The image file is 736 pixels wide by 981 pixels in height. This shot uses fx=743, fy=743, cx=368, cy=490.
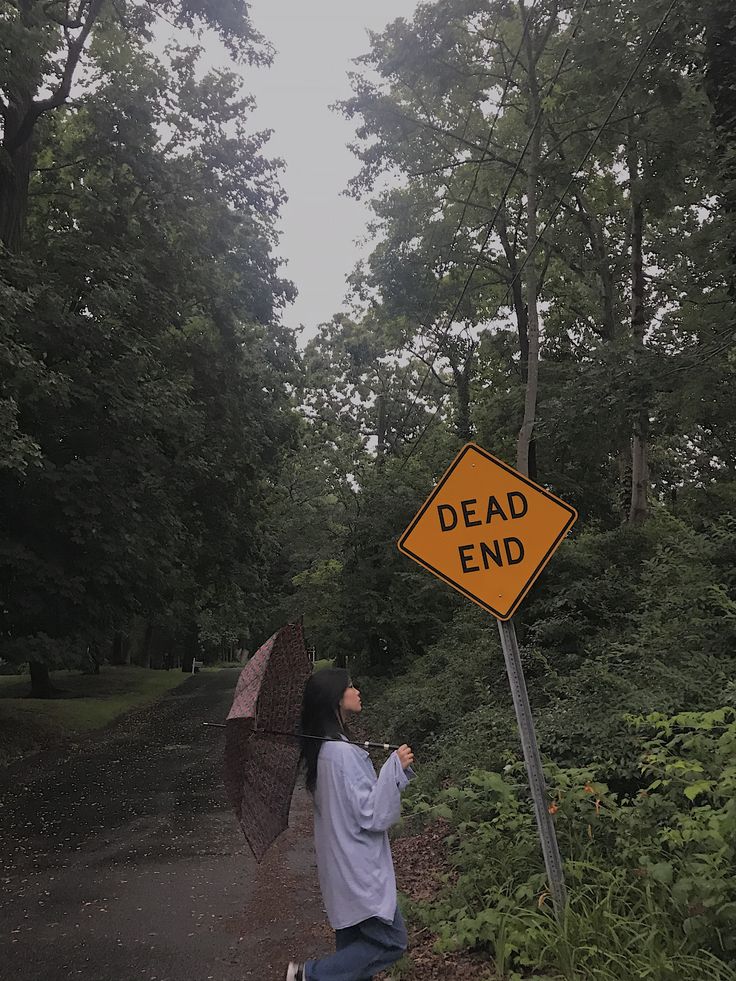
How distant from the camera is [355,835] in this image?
117 inches

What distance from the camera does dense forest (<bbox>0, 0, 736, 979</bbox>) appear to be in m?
5.30

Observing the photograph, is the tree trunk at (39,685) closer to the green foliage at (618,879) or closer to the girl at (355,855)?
the green foliage at (618,879)

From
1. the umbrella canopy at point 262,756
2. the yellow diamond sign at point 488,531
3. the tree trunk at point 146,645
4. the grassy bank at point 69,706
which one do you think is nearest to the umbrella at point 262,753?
the umbrella canopy at point 262,756

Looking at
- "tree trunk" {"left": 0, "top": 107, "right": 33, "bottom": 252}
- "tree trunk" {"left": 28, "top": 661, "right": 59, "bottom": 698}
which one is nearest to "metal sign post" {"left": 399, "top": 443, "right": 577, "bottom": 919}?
"tree trunk" {"left": 0, "top": 107, "right": 33, "bottom": 252}

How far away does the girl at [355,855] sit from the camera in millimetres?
2945

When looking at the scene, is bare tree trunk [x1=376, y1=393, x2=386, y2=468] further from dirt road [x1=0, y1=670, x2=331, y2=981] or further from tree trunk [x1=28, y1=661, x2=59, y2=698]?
dirt road [x1=0, y1=670, x2=331, y2=981]

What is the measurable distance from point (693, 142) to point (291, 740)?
416 inches

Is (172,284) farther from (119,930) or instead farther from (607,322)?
(119,930)

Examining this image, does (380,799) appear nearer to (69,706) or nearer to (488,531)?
(488,531)

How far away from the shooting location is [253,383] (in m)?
17.9

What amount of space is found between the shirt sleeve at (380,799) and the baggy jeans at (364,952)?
1.29 ft

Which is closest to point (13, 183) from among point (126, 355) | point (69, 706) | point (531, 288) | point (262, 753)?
point (126, 355)

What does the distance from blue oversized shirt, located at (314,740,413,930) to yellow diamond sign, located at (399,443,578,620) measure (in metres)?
1.22

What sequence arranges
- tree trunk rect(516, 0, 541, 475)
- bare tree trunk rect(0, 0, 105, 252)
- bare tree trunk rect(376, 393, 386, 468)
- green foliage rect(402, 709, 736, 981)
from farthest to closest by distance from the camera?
1. bare tree trunk rect(376, 393, 386, 468)
2. bare tree trunk rect(0, 0, 105, 252)
3. tree trunk rect(516, 0, 541, 475)
4. green foliage rect(402, 709, 736, 981)
